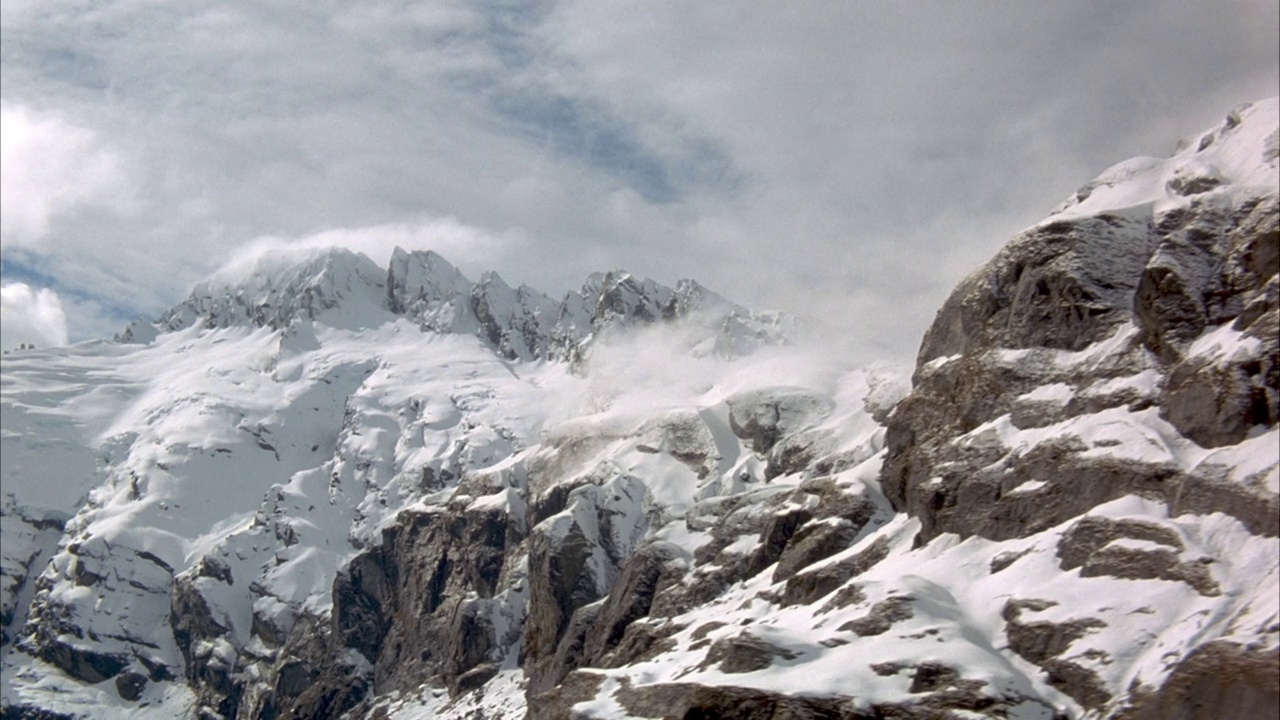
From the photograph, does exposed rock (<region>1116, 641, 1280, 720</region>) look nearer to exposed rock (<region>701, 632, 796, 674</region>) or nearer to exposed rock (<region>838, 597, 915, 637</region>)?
exposed rock (<region>838, 597, 915, 637</region>)

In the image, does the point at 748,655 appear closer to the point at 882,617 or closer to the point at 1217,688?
the point at 882,617

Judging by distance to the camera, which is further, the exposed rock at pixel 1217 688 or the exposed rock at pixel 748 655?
the exposed rock at pixel 748 655

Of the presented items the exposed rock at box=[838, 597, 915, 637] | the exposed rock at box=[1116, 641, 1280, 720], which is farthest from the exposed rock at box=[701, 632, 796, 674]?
the exposed rock at box=[1116, 641, 1280, 720]

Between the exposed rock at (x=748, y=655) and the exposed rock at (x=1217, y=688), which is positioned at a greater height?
the exposed rock at (x=1217, y=688)

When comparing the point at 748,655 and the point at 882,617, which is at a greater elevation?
the point at 882,617

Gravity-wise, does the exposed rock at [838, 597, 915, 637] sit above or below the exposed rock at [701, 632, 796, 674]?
above

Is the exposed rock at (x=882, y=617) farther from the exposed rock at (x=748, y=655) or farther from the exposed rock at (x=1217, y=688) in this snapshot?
the exposed rock at (x=1217, y=688)

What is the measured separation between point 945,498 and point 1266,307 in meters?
37.1

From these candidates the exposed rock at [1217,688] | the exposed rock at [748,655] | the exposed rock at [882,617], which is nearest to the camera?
the exposed rock at [1217,688]

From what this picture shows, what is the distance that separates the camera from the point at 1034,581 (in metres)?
114

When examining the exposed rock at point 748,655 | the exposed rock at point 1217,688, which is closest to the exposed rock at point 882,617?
Answer: the exposed rock at point 748,655

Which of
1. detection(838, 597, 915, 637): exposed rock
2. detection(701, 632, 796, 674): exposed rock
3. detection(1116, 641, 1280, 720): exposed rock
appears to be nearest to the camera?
detection(1116, 641, 1280, 720): exposed rock

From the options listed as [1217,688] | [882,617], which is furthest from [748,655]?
[1217,688]

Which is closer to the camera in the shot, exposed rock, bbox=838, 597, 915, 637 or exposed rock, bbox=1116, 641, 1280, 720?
exposed rock, bbox=1116, 641, 1280, 720
